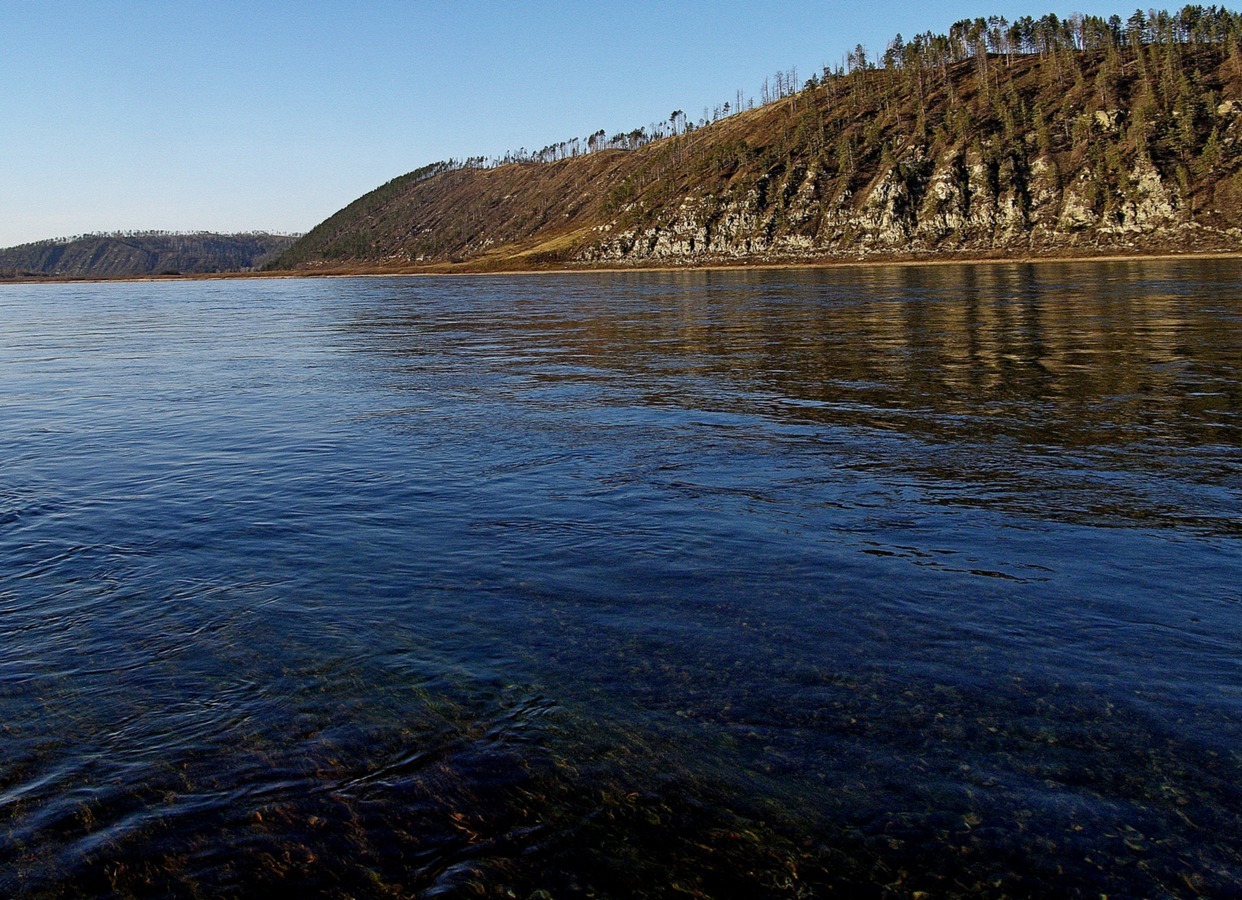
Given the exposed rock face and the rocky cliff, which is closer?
the rocky cliff

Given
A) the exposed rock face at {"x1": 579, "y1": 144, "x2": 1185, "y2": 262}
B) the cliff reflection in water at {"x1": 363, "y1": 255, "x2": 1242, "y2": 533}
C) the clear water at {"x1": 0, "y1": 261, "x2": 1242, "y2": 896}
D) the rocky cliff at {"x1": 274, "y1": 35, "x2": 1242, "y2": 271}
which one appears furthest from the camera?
the exposed rock face at {"x1": 579, "y1": 144, "x2": 1185, "y2": 262}

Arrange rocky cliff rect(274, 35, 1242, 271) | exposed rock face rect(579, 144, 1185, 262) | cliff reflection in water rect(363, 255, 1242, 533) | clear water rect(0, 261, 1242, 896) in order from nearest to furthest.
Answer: clear water rect(0, 261, 1242, 896) → cliff reflection in water rect(363, 255, 1242, 533) → rocky cliff rect(274, 35, 1242, 271) → exposed rock face rect(579, 144, 1185, 262)

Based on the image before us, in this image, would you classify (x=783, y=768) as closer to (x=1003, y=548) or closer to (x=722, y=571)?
(x=722, y=571)

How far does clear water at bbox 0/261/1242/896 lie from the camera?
6012 mm

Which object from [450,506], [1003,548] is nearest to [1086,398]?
[1003,548]

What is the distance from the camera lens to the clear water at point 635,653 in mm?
6012

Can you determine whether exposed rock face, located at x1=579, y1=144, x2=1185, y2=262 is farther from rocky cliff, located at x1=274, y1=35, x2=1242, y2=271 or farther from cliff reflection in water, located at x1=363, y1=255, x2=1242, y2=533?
cliff reflection in water, located at x1=363, y1=255, x2=1242, y2=533

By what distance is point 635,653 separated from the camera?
8984 mm

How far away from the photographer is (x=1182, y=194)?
435ft

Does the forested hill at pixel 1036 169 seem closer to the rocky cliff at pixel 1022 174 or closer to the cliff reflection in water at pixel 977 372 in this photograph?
the rocky cliff at pixel 1022 174

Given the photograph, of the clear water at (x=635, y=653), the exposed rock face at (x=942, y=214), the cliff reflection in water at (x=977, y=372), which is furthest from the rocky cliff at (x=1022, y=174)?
the clear water at (x=635, y=653)

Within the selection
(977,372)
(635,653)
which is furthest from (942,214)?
(635,653)

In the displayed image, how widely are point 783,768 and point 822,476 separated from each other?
31.5 ft

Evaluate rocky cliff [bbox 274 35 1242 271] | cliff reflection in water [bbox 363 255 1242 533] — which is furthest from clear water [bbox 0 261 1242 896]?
rocky cliff [bbox 274 35 1242 271]
